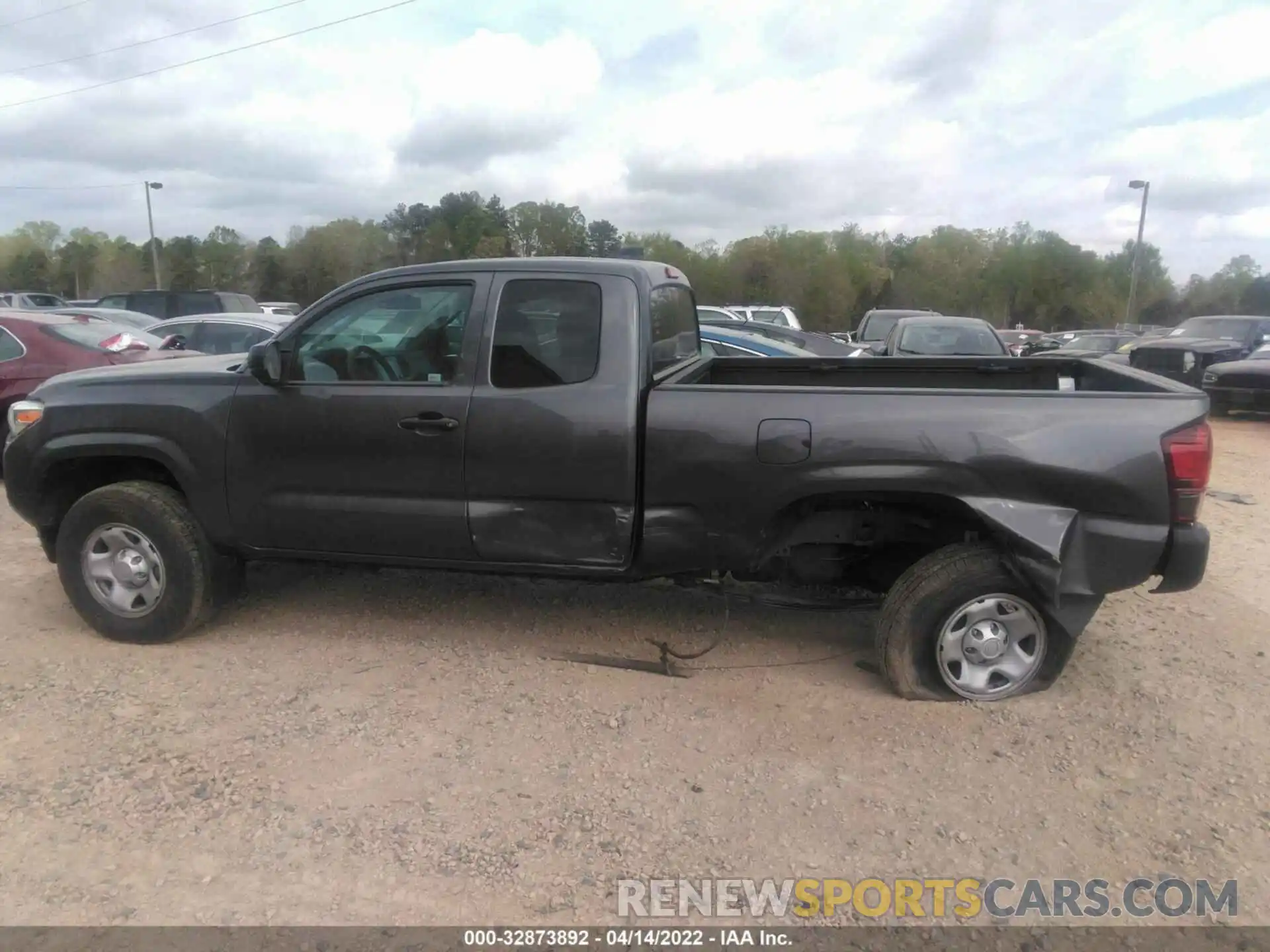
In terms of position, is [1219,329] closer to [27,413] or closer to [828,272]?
[27,413]

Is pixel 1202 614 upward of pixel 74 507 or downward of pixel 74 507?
downward

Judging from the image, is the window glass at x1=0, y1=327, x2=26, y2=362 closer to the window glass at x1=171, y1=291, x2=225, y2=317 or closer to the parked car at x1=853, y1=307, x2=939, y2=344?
the window glass at x1=171, y1=291, x2=225, y2=317

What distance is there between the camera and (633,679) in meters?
4.24

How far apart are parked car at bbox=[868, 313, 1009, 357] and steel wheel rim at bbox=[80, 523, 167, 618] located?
971cm

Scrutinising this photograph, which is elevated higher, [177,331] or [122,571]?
[177,331]

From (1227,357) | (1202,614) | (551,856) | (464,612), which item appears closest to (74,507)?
(464,612)

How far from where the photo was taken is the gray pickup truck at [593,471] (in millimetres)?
3662

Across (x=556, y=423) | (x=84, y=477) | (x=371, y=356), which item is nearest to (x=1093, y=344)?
→ (x=556, y=423)

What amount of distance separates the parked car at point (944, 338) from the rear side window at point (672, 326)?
758 cm

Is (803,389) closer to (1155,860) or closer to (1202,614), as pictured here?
(1155,860)

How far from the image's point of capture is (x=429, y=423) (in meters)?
4.12

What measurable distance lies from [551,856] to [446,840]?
359 mm

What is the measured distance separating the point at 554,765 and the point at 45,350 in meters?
7.35

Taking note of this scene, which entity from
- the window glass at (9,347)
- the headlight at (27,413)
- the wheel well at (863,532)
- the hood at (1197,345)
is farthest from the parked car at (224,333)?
the hood at (1197,345)
